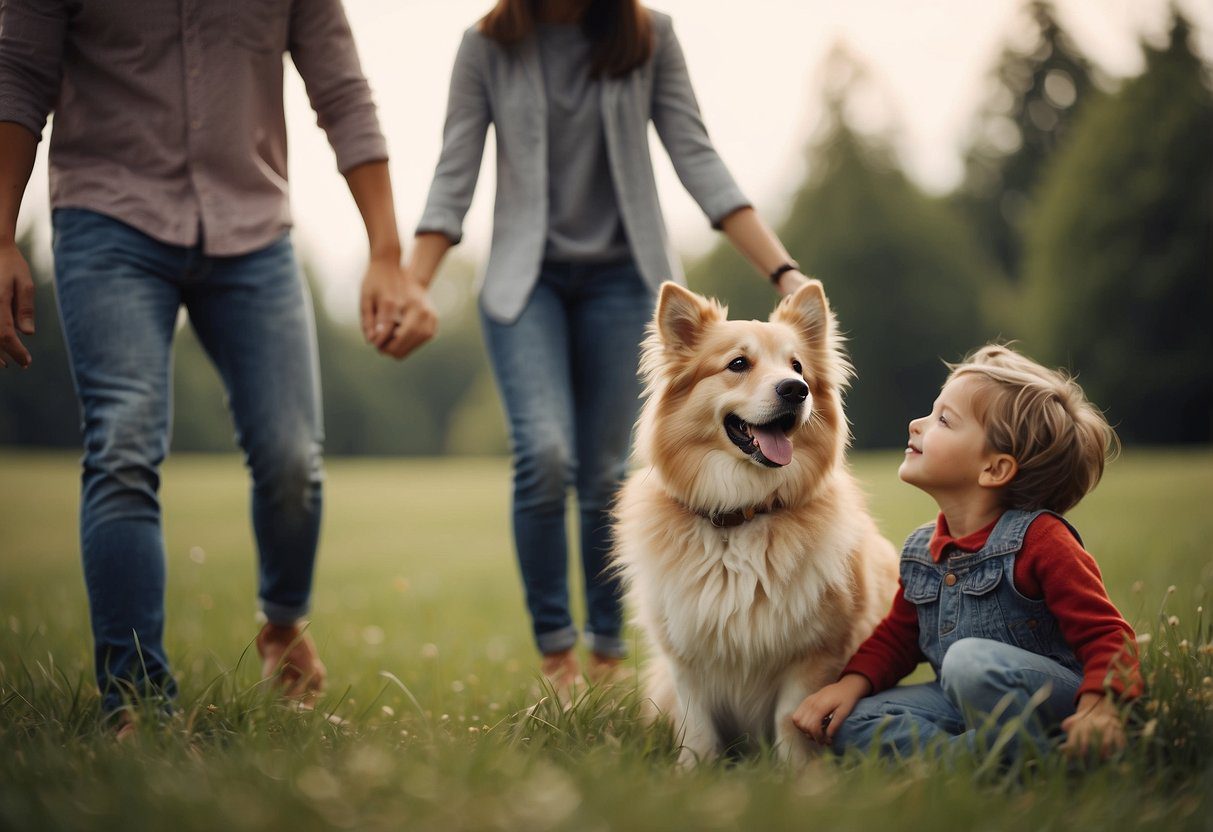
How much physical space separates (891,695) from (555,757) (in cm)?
88

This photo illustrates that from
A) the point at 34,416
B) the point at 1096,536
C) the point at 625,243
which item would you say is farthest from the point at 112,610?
the point at 34,416

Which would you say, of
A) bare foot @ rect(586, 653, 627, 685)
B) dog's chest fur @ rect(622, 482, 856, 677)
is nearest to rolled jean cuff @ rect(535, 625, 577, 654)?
bare foot @ rect(586, 653, 627, 685)

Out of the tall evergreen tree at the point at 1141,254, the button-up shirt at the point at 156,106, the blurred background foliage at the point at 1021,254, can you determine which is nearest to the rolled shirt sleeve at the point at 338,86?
the button-up shirt at the point at 156,106

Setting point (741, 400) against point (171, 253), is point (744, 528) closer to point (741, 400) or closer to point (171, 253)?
point (741, 400)

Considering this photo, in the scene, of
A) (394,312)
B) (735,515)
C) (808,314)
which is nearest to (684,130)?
(808,314)

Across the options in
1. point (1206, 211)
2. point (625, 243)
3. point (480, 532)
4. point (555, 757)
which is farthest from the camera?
point (1206, 211)

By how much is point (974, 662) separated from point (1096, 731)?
0.27 metres

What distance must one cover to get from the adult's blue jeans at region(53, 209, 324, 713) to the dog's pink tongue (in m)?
1.36

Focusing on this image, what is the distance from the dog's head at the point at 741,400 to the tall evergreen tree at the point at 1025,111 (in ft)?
96.6

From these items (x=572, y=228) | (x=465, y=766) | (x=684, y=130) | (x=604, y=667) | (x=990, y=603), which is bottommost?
(x=604, y=667)

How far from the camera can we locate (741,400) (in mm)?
2787

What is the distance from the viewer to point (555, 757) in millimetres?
2275

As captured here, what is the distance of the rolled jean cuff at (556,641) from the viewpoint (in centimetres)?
329

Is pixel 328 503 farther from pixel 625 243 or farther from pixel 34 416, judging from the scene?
pixel 34 416
